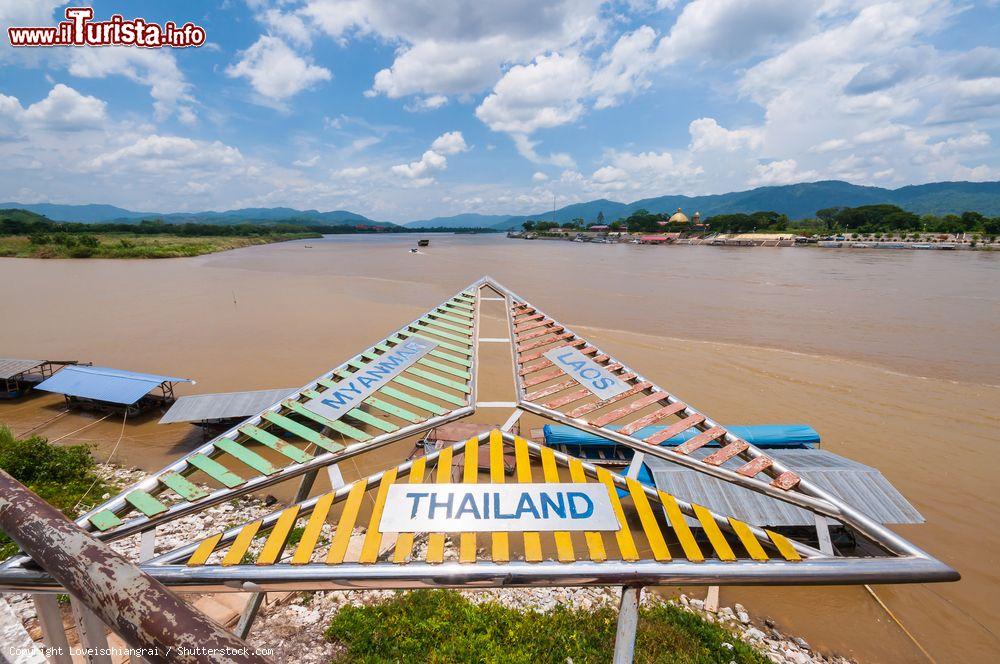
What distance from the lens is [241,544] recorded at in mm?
2596

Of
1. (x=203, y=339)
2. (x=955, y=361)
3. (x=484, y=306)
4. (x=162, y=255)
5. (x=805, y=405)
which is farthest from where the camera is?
(x=162, y=255)

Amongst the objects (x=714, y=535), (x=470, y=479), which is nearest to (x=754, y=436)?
(x=714, y=535)

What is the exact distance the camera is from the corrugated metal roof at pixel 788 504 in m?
6.55

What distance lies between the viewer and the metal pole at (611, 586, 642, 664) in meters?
2.53

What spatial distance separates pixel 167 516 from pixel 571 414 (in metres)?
3.30

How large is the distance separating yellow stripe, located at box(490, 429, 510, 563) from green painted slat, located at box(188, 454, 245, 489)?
189 cm

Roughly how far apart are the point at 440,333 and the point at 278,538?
4351 millimetres

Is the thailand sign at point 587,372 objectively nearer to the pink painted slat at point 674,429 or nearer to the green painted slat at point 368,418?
the pink painted slat at point 674,429

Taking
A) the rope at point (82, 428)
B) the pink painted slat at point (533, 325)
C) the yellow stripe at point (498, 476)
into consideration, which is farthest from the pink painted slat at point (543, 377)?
the rope at point (82, 428)

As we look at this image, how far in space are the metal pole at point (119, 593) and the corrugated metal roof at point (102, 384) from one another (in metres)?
12.3

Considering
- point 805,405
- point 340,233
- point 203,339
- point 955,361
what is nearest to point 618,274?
point 955,361

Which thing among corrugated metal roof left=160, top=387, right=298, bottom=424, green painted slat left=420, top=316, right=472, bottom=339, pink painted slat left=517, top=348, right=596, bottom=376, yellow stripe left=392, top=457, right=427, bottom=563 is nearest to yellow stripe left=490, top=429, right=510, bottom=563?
yellow stripe left=392, top=457, right=427, bottom=563

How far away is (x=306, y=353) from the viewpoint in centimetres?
1772

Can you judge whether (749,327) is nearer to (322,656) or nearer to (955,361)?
(955,361)
